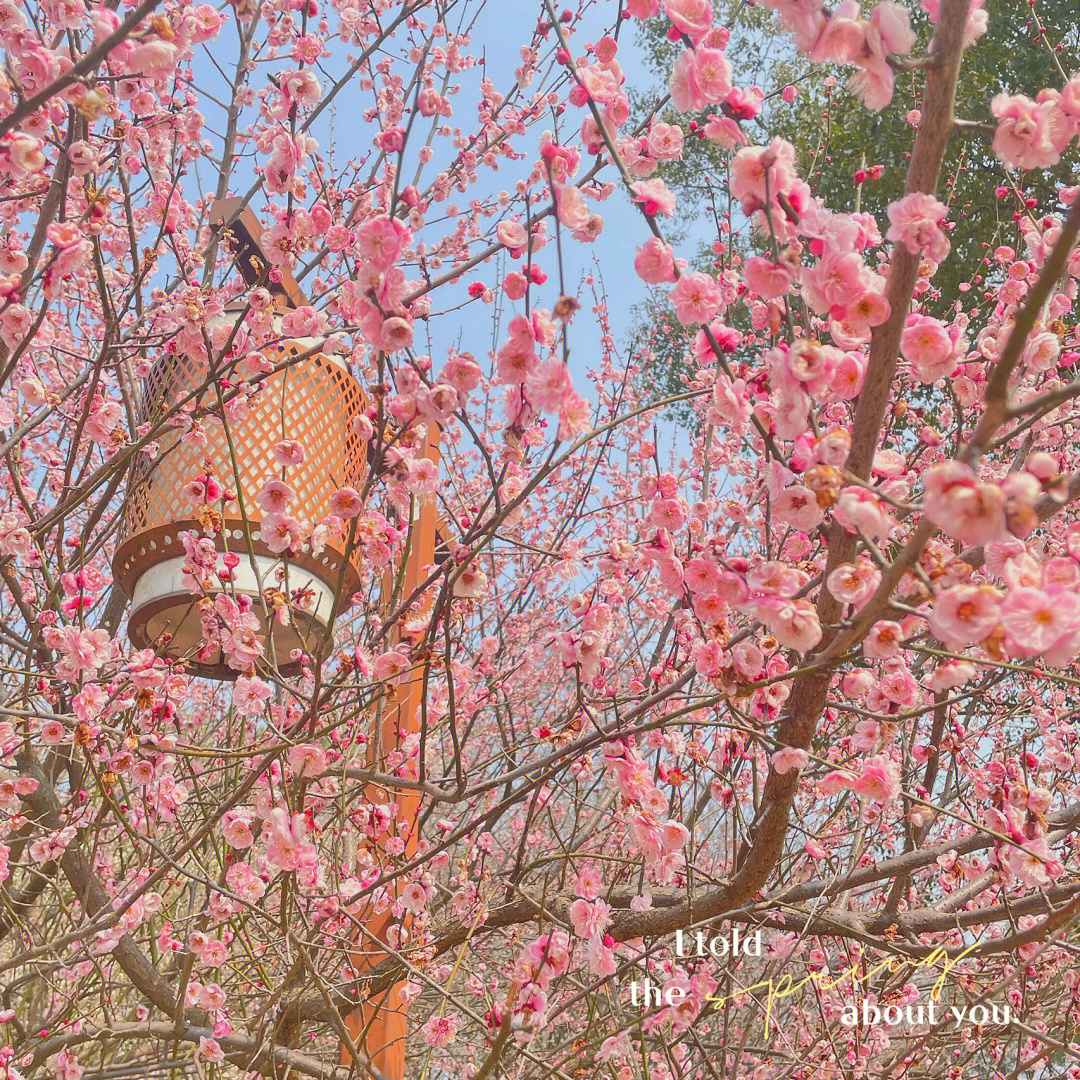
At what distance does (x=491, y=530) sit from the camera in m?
1.66

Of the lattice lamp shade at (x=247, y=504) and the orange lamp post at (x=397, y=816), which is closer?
the lattice lamp shade at (x=247, y=504)

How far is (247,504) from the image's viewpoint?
2.37 m

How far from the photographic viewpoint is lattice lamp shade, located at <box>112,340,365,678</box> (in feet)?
7.65

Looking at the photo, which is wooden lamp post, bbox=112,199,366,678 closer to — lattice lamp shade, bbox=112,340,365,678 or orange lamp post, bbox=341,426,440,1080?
lattice lamp shade, bbox=112,340,365,678

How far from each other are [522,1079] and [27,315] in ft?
9.23

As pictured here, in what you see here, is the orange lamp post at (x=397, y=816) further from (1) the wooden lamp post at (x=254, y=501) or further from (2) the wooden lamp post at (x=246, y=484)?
(2) the wooden lamp post at (x=246, y=484)

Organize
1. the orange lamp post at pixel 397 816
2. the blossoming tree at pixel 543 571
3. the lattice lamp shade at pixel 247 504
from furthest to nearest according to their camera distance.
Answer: the orange lamp post at pixel 397 816, the lattice lamp shade at pixel 247 504, the blossoming tree at pixel 543 571

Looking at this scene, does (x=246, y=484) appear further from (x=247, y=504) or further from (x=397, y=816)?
(x=397, y=816)

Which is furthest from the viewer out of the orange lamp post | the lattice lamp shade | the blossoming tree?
the orange lamp post

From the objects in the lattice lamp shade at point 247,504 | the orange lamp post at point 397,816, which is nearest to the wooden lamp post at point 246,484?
the lattice lamp shade at point 247,504

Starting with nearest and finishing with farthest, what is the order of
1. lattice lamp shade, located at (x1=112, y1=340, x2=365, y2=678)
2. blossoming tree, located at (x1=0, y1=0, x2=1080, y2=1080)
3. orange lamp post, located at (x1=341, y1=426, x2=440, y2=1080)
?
1. blossoming tree, located at (x1=0, y1=0, x2=1080, y2=1080)
2. lattice lamp shade, located at (x1=112, y1=340, x2=365, y2=678)
3. orange lamp post, located at (x1=341, y1=426, x2=440, y2=1080)

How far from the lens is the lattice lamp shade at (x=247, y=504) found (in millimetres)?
2332

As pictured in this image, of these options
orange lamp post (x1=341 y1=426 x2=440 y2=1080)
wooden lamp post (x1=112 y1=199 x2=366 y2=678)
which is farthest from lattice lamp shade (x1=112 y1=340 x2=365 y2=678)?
orange lamp post (x1=341 y1=426 x2=440 y2=1080)

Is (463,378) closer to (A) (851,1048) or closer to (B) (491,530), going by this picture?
(B) (491,530)
